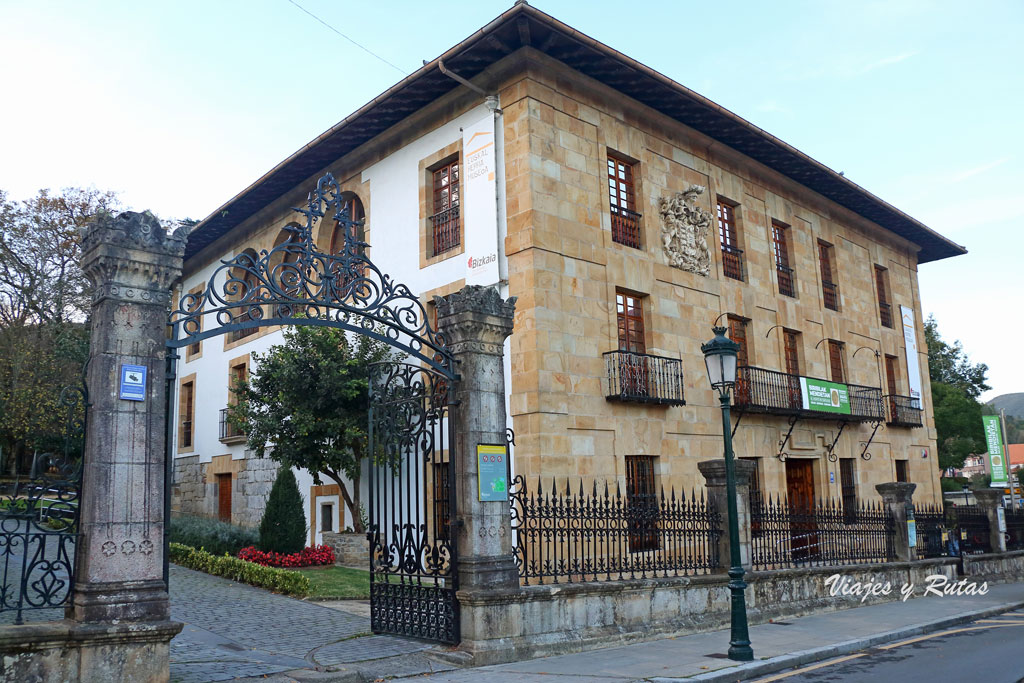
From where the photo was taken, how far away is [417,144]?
18.9 m

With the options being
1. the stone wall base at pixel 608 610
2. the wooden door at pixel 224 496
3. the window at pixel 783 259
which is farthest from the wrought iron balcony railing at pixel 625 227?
the wooden door at pixel 224 496

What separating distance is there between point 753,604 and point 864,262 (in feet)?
55.4

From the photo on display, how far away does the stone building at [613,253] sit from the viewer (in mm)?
15945

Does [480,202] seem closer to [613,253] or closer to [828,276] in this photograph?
[613,253]

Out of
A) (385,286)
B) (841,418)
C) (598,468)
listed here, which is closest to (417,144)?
(598,468)

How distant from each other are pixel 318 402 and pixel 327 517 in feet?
15.2

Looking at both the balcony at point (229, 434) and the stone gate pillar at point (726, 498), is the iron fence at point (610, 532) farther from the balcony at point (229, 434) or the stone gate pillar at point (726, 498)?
the balcony at point (229, 434)

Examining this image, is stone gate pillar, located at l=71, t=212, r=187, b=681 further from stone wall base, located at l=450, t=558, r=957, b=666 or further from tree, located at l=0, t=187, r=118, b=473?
tree, located at l=0, t=187, r=118, b=473

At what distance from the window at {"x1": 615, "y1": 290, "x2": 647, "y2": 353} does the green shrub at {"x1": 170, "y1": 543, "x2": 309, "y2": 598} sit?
7840 mm

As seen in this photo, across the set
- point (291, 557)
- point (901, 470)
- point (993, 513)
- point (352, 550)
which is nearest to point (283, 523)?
point (291, 557)

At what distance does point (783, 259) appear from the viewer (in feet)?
75.7

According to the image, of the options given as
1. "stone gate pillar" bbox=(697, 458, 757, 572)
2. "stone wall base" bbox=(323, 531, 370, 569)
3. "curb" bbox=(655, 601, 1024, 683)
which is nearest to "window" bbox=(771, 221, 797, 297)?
"curb" bbox=(655, 601, 1024, 683)

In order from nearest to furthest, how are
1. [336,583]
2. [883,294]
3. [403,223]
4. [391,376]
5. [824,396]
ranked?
[391,376] < [336,583] < [403,223] < [824,396] < [883,294]

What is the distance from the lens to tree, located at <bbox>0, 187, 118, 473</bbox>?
24.3 m
